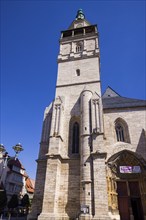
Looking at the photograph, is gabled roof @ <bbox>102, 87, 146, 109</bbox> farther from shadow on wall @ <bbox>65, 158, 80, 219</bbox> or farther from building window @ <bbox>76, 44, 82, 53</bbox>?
building window @ <bbox>76, 44, 82, 53</bbox>

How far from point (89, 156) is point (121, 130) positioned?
5.01 metres

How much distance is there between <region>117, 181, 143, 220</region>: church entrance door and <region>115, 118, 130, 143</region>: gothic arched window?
12.4 ft

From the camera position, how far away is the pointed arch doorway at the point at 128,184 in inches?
464

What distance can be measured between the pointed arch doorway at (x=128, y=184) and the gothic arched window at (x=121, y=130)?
1758 millimetres

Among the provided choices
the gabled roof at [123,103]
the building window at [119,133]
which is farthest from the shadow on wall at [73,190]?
the gabled roof at [123,103]

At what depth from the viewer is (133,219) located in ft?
37.2

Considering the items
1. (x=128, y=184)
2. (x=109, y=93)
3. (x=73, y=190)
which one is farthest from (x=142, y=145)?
(x=109, y=93)

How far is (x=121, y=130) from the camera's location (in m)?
15.5

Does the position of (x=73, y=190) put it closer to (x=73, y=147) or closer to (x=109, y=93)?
(x=73, y=147)

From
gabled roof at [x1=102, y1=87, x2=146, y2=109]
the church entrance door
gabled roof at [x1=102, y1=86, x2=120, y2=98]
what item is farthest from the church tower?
gabled roof at [x1=102, y1=86, x2=120, y2=98]

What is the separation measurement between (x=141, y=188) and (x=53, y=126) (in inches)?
341

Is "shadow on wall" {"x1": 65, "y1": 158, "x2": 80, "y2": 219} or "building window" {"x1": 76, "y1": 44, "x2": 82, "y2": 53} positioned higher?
"building window" {"x1": 76, "y1": 44, "x2": 82, "y2": 53}

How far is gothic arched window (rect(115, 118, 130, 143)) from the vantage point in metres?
14.9

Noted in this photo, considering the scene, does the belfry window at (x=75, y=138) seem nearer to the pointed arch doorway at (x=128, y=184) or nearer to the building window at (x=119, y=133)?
the pointed arch doorway at (x=128, y=184)
